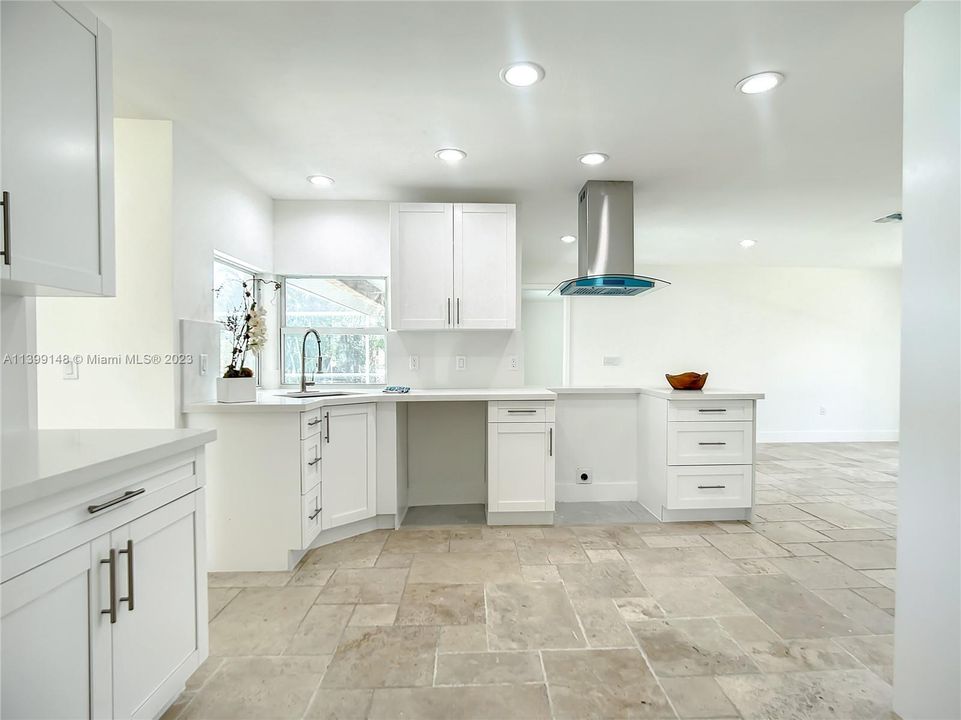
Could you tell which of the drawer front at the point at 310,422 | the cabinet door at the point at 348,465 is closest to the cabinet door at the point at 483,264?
the cabinet door at the point at 348,465

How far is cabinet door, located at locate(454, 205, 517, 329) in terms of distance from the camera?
3.40m

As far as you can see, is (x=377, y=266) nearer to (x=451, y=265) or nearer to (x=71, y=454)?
(x=451, y=265)

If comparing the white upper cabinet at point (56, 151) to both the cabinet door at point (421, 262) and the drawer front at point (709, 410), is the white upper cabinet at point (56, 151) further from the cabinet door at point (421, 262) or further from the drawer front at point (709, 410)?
the drawer front at point (709, 410)

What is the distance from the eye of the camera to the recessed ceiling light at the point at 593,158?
9.27ft

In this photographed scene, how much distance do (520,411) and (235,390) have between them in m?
1.77

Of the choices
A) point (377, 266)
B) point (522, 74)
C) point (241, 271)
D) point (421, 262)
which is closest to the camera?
point (522, 74)

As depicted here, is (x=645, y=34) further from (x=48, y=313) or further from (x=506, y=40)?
(x=48, y=313)

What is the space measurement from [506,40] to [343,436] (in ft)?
7.58

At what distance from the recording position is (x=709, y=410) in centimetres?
327

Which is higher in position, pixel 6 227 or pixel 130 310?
pixel 6 227

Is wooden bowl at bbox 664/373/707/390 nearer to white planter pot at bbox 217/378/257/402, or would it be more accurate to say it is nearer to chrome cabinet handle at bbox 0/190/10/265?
white planter pot at bbox 217/378/257/402

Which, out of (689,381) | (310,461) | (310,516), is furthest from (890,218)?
(310,516)

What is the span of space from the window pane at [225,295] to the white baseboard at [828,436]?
6.56m

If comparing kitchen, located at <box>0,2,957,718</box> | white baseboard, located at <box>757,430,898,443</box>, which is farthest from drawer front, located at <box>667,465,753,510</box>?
white baseboard, located at <box>757,430,898,443</box>
